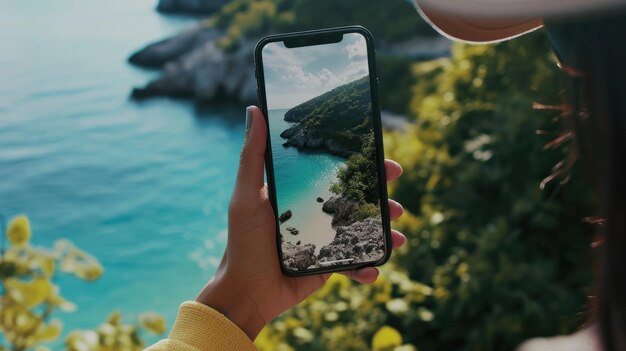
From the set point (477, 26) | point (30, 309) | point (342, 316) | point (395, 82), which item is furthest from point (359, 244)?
point (395, 82)

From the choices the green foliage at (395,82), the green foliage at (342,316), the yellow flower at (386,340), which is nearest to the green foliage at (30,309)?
the green foliage at (342,316)

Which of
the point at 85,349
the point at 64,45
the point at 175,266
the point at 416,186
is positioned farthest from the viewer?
the point at 64,45

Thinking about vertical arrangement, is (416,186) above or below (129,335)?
above

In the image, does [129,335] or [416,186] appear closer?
[129,335]

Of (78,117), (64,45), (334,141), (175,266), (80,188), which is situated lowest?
(175,266)

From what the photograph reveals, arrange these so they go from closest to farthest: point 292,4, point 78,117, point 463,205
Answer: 1. point 463,205
2. point 78,117
3. point 292,4

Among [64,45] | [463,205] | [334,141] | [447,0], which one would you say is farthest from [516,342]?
[64,45]

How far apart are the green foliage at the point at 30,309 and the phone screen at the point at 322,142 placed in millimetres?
1124

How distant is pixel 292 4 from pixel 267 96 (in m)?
5.28

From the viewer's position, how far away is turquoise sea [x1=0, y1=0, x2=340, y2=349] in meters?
4.57

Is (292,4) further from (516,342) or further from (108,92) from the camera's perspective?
(516,342)

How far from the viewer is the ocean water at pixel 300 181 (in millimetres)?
1126

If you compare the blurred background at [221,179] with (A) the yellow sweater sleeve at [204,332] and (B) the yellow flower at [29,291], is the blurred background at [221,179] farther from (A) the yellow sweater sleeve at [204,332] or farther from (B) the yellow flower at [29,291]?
(A) the yellow sweater sleeve at [204,332]

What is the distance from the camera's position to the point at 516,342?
216 centimetres
